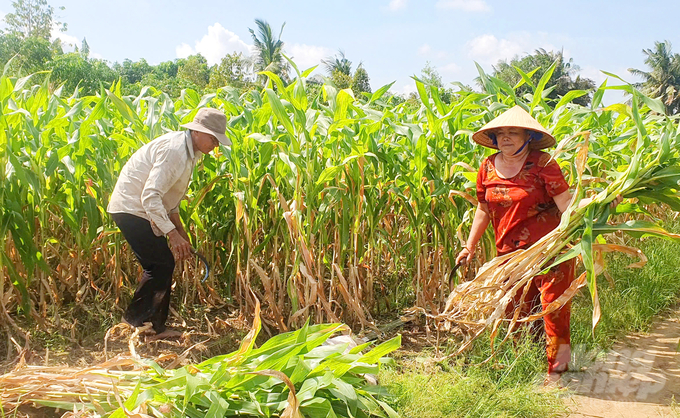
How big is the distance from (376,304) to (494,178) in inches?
56.4

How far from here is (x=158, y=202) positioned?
3.02 meters

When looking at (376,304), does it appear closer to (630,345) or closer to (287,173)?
(287,173)

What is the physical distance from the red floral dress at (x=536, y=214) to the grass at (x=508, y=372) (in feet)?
0.55

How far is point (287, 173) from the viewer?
3.28 metres

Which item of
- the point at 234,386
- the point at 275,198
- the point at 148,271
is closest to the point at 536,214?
the point at 275,198

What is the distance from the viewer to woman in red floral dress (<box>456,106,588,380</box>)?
2725mm

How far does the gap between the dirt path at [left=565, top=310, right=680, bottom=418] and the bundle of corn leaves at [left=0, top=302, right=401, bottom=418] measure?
4.09 ft

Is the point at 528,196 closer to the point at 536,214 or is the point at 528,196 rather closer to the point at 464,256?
the point at 536,214

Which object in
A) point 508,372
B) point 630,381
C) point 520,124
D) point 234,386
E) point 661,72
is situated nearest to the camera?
point 234,386

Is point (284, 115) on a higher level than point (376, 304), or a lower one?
higher

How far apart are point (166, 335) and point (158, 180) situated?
1027 millimetres

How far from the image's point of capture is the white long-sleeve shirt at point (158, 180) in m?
3.02

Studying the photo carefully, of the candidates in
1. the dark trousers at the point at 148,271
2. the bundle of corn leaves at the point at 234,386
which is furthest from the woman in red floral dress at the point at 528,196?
the dark trousers at the point at 148,271

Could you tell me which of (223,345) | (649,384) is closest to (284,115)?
(223,345)
